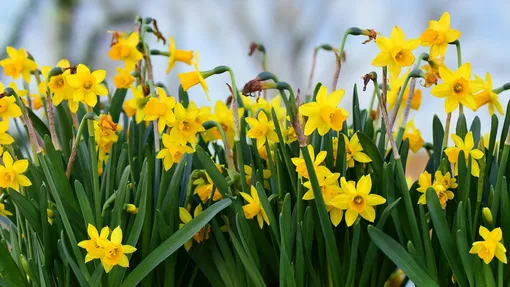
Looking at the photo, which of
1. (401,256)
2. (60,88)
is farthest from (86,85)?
(401,256)

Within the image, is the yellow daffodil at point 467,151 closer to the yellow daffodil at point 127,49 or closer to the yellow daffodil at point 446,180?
the yellow daffodil at point 446,180

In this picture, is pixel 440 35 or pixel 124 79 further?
pixel 124 79

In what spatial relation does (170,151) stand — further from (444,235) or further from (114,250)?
(444,235)

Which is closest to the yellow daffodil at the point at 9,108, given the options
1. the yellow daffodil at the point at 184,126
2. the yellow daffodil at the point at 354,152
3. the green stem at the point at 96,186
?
the green stem at the point at 96,186

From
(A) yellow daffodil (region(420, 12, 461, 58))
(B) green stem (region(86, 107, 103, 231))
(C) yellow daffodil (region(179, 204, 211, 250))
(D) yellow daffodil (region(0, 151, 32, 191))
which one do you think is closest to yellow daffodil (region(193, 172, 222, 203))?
(C) yellow daffodil (region(179, 204, 211, 250))

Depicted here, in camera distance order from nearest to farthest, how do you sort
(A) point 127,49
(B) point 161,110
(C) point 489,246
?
1. (C) point 489,246
2. (B) point 161,110
3. (A) point 127,49

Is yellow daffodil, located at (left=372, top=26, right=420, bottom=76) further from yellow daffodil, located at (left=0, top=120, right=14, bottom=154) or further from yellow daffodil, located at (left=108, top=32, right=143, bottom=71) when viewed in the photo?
yellow daffodil, located at (left=0, top=120, right=14, bottom=154)

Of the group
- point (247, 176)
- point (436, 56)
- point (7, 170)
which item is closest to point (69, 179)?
point (7, 170)
